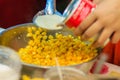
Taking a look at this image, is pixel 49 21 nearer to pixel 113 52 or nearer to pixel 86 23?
pixel 86 23

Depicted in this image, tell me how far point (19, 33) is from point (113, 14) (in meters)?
0.35

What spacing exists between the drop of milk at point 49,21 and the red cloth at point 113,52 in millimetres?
250

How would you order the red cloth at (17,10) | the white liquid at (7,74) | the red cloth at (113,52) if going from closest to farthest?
the white liquid at (7,74) → the red cloth at (113,52) → the red cloth at (17,10)

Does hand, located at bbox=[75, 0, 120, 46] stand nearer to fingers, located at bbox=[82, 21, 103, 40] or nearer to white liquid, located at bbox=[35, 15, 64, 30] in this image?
fingers, located at bbox=[82, 21, 103, 40]

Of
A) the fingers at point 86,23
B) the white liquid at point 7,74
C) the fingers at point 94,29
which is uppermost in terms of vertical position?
the fingers at point 86,23

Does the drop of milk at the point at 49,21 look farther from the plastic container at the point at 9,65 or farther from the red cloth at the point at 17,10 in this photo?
the red cloth at the point at 17,10

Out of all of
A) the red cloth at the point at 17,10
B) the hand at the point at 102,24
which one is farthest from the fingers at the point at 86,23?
the red cloth at the point at 17,10

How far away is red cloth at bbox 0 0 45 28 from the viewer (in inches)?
59.0

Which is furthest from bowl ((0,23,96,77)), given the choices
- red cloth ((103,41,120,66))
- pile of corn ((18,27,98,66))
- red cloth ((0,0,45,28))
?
red cloth ((0,0,45,28))

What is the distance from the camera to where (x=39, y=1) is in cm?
162

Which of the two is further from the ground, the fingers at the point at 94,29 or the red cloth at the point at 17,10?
the red cloth at the point at 17,10

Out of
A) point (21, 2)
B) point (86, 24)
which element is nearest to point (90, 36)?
point (86, 24)

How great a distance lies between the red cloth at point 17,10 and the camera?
1.50 metres

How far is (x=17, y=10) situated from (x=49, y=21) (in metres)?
0.75
